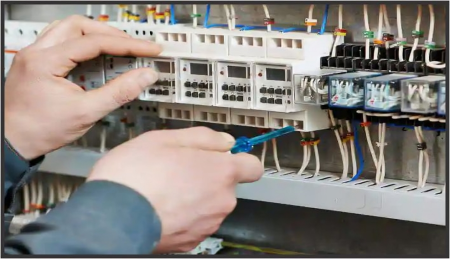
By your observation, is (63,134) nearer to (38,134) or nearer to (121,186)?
(38,134)

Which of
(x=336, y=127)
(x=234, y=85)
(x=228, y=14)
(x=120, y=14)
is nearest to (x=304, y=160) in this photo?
(x=336, y=127)

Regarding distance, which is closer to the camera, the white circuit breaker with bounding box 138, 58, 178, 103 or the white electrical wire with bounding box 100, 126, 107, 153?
the white circuit breaker with bounding box 138, 58, 178, 103

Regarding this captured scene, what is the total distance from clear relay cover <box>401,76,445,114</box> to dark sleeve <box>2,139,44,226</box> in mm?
692

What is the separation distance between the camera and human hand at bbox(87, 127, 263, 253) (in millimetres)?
956

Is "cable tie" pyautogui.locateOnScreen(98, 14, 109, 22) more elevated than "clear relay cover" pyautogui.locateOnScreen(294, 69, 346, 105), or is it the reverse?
"cable tie" pyautogui.locateOnScreen(98, 14, 109, 22)

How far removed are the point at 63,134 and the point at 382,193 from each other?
574 millimetres

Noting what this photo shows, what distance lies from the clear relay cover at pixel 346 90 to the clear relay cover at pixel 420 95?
79mm

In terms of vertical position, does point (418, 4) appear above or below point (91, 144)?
above

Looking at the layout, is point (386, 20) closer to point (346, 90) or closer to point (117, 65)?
point (346, 90)

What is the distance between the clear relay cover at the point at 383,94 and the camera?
45.1 inches

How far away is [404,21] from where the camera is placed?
1.30 meters

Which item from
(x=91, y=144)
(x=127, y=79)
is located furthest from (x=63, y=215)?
(x=91, y=144)

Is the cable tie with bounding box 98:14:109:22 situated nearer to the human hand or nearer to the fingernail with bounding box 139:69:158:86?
the fingernail with bounding box 139:69:158:86

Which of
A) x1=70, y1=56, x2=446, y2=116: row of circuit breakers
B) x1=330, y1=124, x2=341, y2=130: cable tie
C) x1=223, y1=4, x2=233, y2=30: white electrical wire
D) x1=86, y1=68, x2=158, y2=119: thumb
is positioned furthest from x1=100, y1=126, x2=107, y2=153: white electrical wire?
x1=330, y1=124, x2=341, y2=130: cable tie
